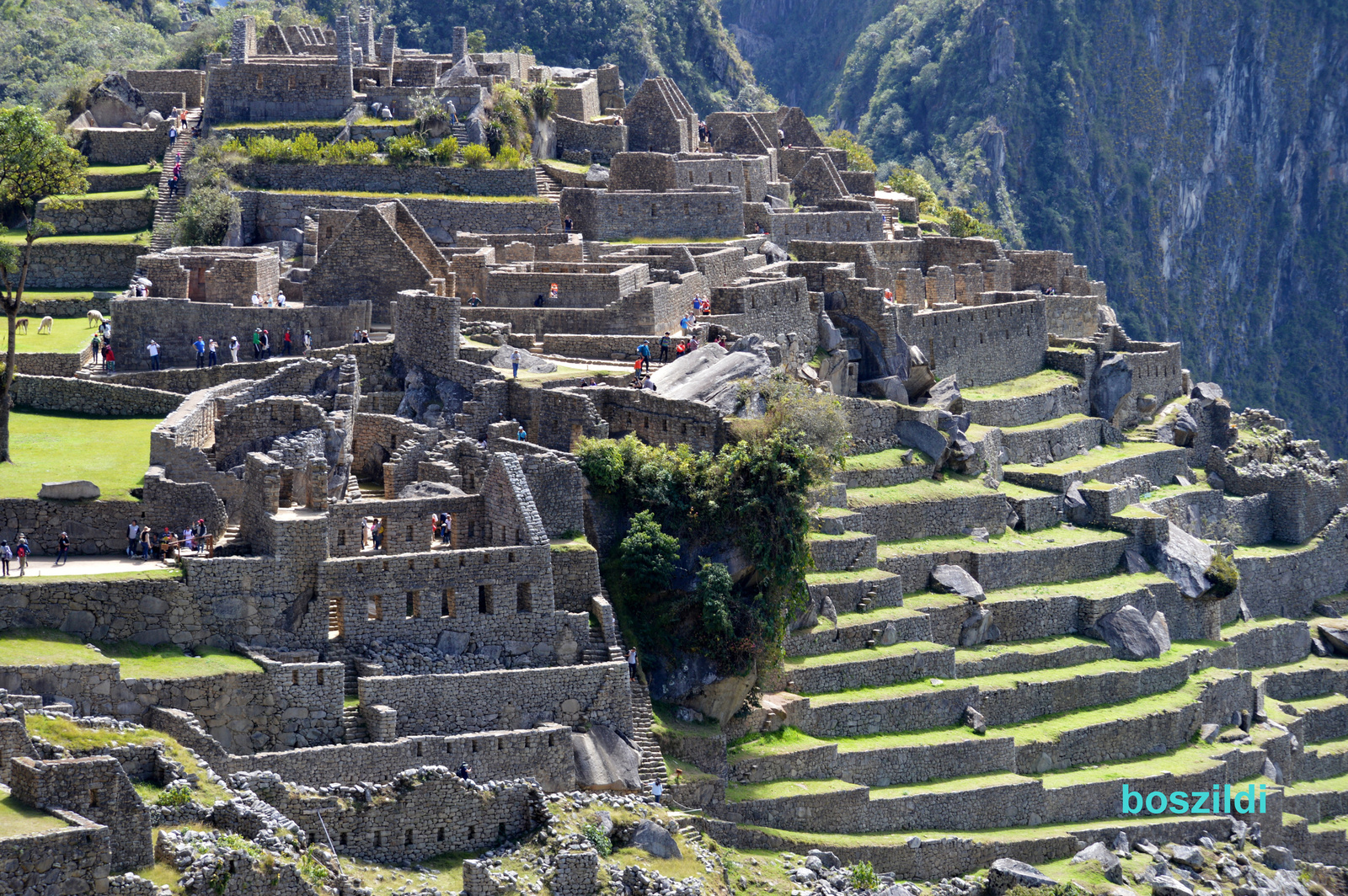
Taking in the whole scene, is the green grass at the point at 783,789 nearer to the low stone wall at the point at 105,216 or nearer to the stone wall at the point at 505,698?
the stone wall at the point at 505,698

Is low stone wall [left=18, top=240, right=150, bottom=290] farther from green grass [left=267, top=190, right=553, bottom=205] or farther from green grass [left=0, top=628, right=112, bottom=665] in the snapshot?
green grass [left=0, top=628, right=112, bottom=665]

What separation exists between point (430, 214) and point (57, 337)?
11293 millimetres

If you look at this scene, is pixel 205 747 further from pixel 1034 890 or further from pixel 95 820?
pixel 1034 890

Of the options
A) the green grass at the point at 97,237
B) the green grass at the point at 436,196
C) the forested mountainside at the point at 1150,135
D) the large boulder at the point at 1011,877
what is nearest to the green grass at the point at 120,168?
the green grass at the point at 97,237

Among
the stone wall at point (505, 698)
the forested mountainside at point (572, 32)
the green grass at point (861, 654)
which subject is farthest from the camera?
the forested mountainside at point (572, 32)

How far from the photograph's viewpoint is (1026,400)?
204 ft

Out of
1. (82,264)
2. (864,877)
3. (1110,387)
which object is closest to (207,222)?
(82,264)

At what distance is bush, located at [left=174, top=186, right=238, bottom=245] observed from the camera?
→ 56.3 metres

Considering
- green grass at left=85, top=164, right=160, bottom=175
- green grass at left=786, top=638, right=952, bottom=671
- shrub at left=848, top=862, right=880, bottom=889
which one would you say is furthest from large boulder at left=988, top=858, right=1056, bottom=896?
green grass at left=85, top=164, right=160, bottom=175

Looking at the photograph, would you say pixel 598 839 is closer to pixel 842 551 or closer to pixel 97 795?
pixel 97 795

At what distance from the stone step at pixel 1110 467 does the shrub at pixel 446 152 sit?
680 inches

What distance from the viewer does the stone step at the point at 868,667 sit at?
46875 mm

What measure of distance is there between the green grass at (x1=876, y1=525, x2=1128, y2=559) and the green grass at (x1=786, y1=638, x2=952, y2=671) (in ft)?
9.27

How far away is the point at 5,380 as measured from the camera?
42.0 m
